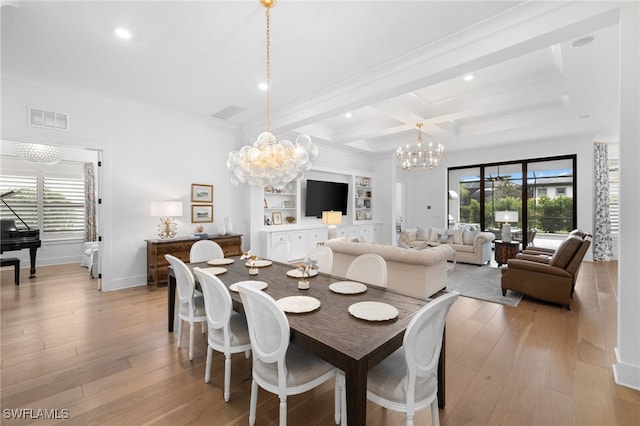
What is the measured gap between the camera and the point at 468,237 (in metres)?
6.40

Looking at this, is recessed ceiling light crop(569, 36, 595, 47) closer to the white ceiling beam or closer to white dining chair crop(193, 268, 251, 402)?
the white ceiling beam

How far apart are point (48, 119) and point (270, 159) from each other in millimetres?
3551

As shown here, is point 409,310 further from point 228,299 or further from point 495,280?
point 495,280

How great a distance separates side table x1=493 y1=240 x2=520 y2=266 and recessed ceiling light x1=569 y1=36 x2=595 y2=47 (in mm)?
4040

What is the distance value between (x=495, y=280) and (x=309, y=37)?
4846mm

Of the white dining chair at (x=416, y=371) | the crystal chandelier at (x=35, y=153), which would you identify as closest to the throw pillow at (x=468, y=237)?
the white dining chair at (x=416, y=371)

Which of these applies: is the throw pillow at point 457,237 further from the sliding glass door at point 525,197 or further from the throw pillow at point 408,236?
the throw pillow at point 408,236

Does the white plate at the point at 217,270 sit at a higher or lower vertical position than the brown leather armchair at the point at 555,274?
higher

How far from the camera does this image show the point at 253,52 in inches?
120

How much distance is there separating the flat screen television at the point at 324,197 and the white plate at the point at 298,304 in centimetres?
505

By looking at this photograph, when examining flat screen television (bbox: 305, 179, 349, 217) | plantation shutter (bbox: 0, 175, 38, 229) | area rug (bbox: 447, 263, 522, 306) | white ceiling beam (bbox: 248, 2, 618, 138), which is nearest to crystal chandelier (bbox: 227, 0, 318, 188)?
white ceiling beam (bbox: 248, 2, 618, 138)

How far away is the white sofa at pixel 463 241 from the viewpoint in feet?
19.9

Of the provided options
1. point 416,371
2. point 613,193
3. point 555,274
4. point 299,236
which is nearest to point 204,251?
point 416,371

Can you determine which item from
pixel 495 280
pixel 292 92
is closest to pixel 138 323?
pixel 292 92
